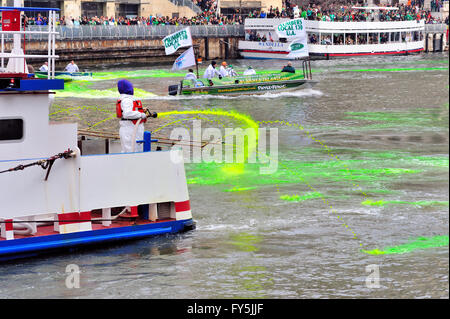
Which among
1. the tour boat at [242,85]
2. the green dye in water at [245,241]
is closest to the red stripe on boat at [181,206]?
the green dye in water at [245,241]

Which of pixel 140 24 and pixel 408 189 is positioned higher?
pixel 140 24

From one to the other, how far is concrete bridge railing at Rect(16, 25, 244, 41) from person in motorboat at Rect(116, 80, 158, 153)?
50.7 m

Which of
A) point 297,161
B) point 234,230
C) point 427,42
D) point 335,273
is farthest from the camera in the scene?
point 427,42

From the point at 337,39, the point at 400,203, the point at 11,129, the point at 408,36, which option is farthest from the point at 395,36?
the point at 11,129

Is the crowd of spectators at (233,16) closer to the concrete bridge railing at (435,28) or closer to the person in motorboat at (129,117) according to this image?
the concrete bridge railing at (435,28)

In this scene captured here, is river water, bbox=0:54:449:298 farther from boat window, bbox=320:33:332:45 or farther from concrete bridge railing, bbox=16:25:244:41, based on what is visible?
boat window, bbox=320:33:332:45

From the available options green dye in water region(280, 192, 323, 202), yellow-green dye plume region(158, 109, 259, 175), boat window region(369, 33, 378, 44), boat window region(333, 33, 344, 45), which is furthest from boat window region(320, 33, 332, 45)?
green dye in water region(280, 192, 323, 202)

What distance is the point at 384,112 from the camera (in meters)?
37.8

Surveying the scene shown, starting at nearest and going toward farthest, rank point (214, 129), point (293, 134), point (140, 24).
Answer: point (293, 134) → point (214, 129) → point (140, 24)

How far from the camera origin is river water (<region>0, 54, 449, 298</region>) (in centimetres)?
1320

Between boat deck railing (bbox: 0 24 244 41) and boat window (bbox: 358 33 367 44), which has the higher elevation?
boat deck railing (bbox: 0 24 244 41)

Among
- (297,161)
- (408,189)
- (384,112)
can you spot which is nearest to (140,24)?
(384,112)
